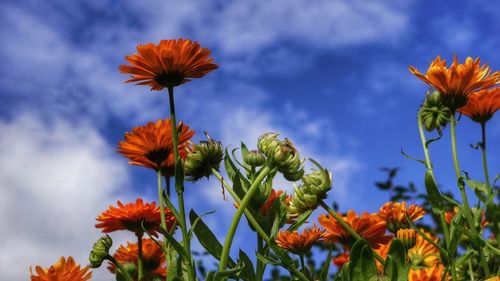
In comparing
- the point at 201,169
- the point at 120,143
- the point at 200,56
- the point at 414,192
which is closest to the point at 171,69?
the point at 200,56

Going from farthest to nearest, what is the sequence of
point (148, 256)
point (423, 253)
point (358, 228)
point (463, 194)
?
point (423, 253) < point (148, 256) < point (358, 228) < point (463, 194)

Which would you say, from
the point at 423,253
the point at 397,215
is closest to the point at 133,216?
the point at 397,215

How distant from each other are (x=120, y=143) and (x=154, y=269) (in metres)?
0.43

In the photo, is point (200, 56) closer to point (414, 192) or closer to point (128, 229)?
point (128, 229)

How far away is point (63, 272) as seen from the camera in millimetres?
1550

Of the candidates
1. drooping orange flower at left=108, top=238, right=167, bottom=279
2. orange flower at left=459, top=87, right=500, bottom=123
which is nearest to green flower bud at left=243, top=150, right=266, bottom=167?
drooping orange flower at left=108, top=238, right=167, bottom=279

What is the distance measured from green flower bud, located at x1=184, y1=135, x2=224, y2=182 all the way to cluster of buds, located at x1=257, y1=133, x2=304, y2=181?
0.11m

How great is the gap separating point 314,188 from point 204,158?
0.26 metres

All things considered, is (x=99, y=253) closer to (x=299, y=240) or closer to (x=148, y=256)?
(x=148, y=256)

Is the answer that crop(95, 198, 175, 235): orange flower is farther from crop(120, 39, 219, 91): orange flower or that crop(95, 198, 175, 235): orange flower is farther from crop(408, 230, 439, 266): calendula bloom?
crop(408, 230, 439, 266): calendula bloom

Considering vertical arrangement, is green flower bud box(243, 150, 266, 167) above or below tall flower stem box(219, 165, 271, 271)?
above

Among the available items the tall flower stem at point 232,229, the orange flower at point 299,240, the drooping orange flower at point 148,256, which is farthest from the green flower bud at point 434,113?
the drooping orange flower at point 148,256

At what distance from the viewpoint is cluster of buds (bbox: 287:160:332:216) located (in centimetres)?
142

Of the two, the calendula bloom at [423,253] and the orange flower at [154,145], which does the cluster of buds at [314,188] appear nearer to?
the orange flower at [154,145]
